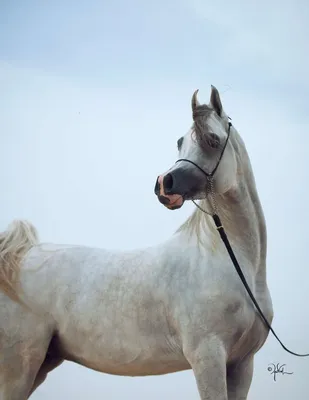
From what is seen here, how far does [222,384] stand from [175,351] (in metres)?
0.23

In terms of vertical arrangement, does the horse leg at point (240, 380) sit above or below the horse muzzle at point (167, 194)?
below

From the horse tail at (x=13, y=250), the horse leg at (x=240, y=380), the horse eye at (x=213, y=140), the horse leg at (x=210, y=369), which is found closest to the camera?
the horse leg at (x=210, y=369)

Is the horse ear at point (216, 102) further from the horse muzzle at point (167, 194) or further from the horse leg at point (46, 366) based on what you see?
the horse leg at point (46, 366)

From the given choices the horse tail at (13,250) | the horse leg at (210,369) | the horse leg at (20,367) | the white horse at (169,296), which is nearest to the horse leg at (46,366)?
the white horse at (169,296)

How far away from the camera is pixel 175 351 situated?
2.49 meters

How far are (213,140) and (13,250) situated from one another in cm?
100

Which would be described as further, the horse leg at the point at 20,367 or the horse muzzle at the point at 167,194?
the horse leg at the point at 20,367

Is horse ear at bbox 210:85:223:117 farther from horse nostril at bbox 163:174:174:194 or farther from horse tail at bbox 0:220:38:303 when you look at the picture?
horse tail at bbox 0:220:38:303

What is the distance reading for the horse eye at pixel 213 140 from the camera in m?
2.44

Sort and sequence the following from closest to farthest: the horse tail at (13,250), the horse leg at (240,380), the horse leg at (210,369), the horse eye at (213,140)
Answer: the horse leg at (210,369) < the horse eye at (213,140) < the horse leg at (240,380) < the horse tail at (13,250)

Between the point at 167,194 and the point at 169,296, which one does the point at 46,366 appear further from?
the point at 167,194

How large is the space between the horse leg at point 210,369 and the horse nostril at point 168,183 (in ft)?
1.75

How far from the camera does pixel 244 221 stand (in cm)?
255

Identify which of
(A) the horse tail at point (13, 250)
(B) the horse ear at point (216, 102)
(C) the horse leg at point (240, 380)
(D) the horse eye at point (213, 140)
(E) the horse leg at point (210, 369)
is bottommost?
(C) the horse leg at point (240, 380)
